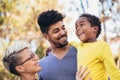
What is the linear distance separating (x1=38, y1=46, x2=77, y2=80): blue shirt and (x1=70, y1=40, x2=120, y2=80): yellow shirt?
0.07 m

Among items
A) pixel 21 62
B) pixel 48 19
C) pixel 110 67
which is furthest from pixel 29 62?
pixel 110 67

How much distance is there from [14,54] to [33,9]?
1101cm

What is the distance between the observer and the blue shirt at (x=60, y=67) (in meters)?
3.29

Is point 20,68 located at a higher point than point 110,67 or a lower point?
higher

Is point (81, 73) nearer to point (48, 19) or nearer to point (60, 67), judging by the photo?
point (60, 67)

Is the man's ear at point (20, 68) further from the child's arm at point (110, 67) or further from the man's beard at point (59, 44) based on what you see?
the child's arm at point (110, 67)

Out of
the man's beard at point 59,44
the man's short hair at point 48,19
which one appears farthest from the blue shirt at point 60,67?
the man's short hair at point 48,19

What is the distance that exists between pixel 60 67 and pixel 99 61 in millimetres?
363

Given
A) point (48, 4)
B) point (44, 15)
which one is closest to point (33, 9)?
point (48, 4)

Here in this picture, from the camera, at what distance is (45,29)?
344cm

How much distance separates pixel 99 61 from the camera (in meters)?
3.24

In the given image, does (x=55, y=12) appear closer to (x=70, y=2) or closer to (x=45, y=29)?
(x=45, y=29)

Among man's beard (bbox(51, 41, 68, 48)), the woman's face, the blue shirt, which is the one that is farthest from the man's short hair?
the woman's face

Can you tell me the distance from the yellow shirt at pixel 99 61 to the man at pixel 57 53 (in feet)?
0.33
